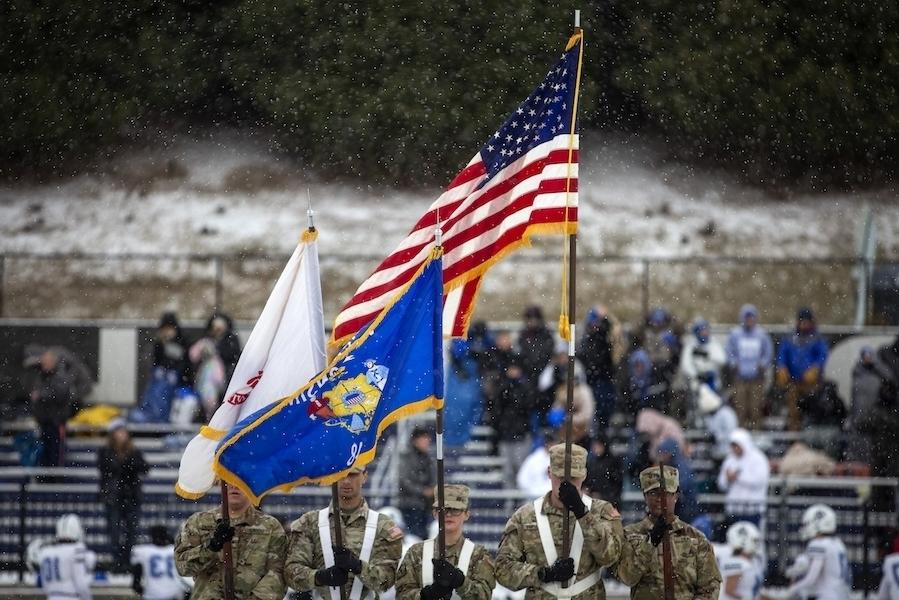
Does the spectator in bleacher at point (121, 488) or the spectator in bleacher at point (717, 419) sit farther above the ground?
the spectator in bleacher at point (717, 419)

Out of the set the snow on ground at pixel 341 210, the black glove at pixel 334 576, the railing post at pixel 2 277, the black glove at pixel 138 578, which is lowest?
the black glove at pixel 138 578

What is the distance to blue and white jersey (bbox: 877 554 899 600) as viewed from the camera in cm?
1255

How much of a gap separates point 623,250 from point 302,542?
17.5 meters

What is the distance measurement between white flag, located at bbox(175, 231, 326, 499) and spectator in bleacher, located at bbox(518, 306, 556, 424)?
7157 mm

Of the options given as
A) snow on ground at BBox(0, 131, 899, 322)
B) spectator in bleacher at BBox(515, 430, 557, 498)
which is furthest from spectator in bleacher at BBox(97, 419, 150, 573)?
snow on ground at BBox(0, 131, 899, 322)

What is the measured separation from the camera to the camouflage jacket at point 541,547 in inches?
336

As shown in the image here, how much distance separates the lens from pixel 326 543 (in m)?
8.84

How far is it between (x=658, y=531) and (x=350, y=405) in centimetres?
159

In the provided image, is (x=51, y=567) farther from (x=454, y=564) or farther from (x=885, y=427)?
(x=885, y=427)

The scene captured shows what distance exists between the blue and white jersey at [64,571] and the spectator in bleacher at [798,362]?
7.57 metres

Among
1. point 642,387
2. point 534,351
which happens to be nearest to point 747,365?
point 642,387

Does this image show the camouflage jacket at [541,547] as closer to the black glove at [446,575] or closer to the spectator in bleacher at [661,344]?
the black glove at [446,575]

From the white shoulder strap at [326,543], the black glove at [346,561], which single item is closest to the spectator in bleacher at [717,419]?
the white shoulder strap at [326,543]

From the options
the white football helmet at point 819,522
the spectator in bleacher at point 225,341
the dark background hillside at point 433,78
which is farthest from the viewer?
the dark background hillside at point 433,78
